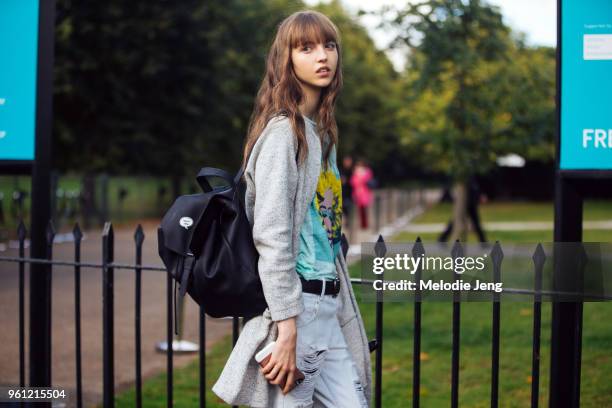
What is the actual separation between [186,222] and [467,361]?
412cm

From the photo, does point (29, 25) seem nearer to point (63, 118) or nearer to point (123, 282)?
point (123, 282)

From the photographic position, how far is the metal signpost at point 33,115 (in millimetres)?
4113

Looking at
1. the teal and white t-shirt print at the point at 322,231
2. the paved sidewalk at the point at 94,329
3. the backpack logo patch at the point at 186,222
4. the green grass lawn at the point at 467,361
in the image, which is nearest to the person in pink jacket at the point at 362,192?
the paved sidewalk at the point at 94,329

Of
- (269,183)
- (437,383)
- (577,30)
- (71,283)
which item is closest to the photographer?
(269,183)

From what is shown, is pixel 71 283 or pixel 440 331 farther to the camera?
pixel 71 283

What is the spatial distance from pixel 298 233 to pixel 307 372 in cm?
47

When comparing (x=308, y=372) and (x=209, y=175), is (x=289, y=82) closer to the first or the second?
(x=209, y=175)

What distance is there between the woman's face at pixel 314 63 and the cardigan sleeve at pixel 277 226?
0.87 ft

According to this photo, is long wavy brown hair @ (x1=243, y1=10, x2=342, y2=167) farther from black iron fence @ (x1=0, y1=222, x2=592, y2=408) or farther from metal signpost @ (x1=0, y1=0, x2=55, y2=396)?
Answer: metal signpost @ (x1=0, y1=0, x2=55, y2=396)

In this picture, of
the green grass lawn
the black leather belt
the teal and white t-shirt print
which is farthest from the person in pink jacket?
the black leather belt

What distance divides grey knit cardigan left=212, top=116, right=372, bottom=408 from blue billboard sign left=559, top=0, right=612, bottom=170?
43.3 inches

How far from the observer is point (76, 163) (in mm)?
21453

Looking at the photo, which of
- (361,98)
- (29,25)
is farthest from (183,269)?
(361,98)

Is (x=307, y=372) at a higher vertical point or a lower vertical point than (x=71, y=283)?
higher
